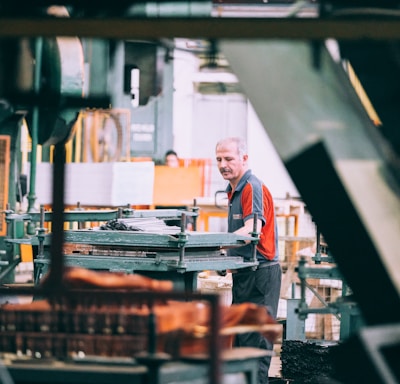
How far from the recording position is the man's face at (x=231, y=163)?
26.2 ft

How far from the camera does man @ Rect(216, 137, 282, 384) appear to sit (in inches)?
305

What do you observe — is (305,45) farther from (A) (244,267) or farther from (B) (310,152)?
(A) (244,267)

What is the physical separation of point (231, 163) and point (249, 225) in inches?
23.5

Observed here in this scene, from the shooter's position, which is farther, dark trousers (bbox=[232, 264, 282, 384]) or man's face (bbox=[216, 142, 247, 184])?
man's face (bbox=[216, 142, 247, 184])

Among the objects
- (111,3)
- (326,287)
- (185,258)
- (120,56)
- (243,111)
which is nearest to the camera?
(111,3)

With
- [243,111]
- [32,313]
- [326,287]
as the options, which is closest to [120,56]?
[326,287]

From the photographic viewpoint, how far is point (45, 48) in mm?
8469

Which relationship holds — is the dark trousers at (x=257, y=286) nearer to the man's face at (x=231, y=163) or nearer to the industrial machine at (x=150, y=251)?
the industrial machine at (x=150, y=251)

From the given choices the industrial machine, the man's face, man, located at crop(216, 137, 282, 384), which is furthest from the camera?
the man's face

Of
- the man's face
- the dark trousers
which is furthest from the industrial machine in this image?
the man's face

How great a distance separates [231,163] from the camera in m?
7.99

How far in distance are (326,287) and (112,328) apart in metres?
6.78

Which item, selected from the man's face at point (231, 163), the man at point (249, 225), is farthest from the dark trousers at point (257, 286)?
the man's face at point (231, 163)

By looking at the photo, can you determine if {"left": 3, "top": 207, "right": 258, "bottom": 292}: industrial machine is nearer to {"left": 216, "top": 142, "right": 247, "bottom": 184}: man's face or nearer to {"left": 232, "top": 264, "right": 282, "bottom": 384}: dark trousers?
{"left": 232, "top": 264, "right": 282, "bottom": 384}: dark trousers
